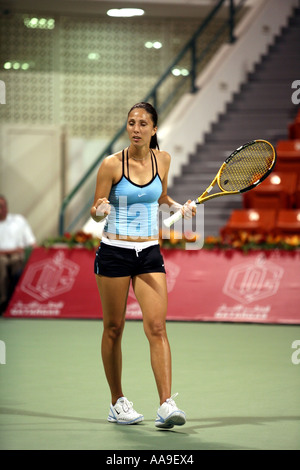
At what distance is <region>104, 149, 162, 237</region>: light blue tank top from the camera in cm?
521

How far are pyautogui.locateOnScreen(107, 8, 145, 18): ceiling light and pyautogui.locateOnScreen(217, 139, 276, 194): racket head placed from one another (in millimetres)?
12004

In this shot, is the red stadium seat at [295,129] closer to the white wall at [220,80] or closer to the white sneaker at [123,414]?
the white wall at [220,80]

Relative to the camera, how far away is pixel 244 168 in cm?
552

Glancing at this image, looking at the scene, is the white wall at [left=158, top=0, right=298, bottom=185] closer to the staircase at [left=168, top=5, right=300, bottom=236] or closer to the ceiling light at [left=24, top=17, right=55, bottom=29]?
the staircase at [left=168, top=5, right=300, bottom=236]

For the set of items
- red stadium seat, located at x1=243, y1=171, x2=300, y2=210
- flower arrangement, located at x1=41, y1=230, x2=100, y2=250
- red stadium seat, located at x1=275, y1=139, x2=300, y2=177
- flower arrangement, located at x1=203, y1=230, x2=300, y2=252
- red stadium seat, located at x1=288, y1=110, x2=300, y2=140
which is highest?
red stadium seat, located at x1=288, y1=110, x2=300, y2=140

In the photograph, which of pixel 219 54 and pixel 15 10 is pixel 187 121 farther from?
pixel 15 10

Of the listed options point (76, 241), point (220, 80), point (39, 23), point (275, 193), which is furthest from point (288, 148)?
point (39, 23)

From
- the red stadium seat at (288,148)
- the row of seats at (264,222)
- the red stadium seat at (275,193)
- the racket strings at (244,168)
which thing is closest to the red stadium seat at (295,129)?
the red stadium seat at (288,148)

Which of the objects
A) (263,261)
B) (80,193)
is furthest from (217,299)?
(80,193)

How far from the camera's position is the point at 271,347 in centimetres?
857

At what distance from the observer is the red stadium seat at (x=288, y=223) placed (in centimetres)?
1247

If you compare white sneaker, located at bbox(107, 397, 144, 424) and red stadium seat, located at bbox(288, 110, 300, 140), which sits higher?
red stadium seat, located at bbox(288, 110, 300, 140)

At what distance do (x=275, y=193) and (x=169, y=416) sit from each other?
28.2ft

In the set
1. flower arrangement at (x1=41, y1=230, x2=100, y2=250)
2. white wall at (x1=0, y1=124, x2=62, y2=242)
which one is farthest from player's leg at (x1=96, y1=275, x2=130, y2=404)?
white wall at (x1=0, y1=124, x2=62, y2=242)
